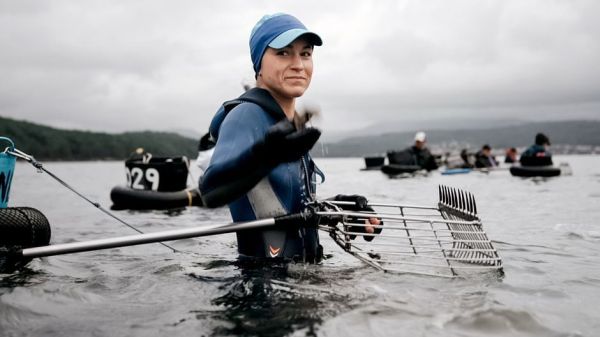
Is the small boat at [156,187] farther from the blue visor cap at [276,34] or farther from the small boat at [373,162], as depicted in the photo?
the small boat at [373,162]

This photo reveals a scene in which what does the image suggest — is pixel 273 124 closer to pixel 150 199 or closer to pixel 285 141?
pixel 285 141

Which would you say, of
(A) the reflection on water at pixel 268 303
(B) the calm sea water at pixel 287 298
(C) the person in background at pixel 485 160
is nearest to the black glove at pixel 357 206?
(B) the calm sea water at pixel 287 298

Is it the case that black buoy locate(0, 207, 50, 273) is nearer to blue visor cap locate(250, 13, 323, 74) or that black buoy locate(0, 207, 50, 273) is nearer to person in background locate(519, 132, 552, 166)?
blue visor cap locate(250, 13, 323, 74)

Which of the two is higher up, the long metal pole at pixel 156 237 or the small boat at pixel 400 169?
the long metal pole at pixel 156 237

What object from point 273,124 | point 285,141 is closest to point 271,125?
point 273,124

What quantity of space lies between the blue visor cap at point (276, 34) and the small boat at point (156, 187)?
1085 centimetres

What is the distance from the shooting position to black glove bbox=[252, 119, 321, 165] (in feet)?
10.7

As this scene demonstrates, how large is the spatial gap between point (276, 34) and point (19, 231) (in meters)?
4.01

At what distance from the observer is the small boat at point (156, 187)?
14.7 meters

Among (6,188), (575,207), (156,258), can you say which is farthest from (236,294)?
(575,207)

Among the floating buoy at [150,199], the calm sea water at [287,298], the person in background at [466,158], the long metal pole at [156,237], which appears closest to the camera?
the calm sea water at [287,298]

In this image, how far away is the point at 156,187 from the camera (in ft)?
50.4

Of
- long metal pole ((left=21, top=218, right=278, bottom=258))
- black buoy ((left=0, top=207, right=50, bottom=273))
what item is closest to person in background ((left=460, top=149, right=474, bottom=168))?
black buoy ((left=0, top=207, right=50, bottom=273))

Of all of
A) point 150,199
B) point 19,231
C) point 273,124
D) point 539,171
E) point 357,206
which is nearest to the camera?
point 273,124
